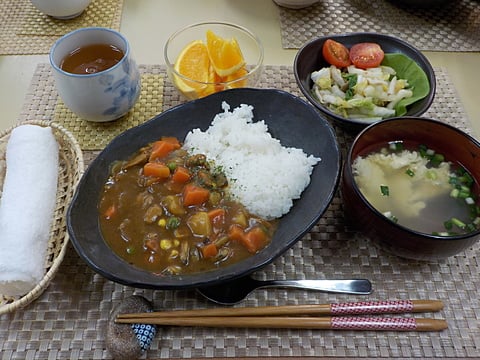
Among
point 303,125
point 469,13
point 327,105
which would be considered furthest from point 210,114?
point 469,13

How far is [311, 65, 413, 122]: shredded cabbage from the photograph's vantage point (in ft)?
7.07

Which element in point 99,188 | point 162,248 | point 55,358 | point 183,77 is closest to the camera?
point 55,358

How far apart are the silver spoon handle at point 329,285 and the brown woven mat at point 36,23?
6.45ft

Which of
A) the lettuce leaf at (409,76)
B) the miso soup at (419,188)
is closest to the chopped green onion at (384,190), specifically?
the miso soup at (419,188)

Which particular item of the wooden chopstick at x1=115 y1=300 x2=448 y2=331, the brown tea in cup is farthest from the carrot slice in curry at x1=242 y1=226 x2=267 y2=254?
the brown tea in cup

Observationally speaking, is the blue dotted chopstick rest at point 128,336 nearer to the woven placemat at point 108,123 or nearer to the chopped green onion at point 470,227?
the woven placemat at point 108,123

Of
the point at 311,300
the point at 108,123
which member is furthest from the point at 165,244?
the point at 108,123

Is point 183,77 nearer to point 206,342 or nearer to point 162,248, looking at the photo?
point 162,248

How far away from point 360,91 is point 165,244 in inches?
48.0

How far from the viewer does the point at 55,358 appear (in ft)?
4.99

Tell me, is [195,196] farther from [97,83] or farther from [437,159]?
[437,159]

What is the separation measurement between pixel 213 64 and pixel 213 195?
781 mm

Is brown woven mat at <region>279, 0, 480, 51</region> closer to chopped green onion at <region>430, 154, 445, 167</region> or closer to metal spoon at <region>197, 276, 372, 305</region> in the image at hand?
chopped green onion at <region>430, 154, 445, 167</region>

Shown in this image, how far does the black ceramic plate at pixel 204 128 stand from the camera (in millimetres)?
1508
